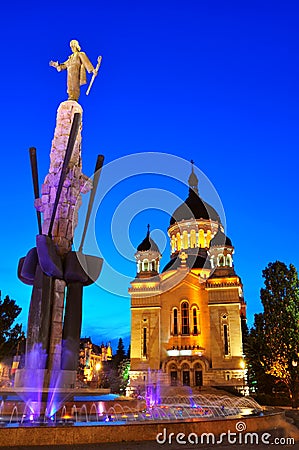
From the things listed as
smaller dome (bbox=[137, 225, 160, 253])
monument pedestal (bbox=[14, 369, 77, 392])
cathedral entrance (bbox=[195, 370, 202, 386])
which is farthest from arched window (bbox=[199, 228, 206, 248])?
monument pedestal (bbox=[14, 369, 77, 392])

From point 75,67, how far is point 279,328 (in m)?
19.4

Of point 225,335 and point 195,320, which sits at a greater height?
point 195,320

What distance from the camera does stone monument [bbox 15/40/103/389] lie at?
12.7m

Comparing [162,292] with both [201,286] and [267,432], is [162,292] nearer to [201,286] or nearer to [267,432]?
[201,286]

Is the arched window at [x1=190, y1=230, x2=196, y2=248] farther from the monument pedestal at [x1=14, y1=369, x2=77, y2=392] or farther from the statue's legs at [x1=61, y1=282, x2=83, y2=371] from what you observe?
the monument pedestal at [x1=14, y1=369, x2=77, y2=392]

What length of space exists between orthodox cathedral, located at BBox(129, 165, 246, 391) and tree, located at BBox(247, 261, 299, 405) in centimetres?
1364

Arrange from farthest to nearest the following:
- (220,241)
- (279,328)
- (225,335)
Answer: (220,241) → (225,335) → (279,328)

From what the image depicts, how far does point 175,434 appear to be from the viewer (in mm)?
8258

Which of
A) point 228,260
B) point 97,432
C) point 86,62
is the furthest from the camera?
point 228,260

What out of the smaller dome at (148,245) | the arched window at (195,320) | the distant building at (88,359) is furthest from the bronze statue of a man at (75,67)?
the distant building at (88,359)

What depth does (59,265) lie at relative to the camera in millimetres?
13391

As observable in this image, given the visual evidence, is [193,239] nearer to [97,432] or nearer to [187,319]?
[187,319]

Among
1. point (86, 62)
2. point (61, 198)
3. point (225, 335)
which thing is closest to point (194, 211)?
point (225, 335)

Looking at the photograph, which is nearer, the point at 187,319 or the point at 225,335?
the point at 225,335
